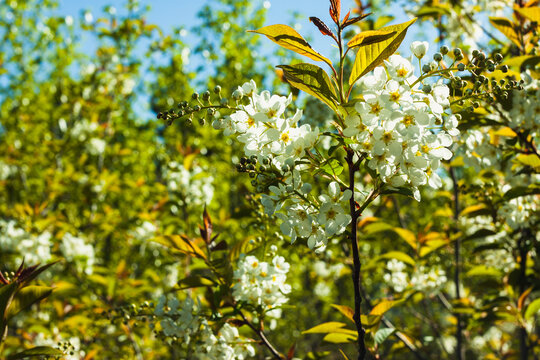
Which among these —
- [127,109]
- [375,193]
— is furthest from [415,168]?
[127,109]

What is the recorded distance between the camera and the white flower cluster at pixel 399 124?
1.13 meters

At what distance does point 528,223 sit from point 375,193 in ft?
5.80

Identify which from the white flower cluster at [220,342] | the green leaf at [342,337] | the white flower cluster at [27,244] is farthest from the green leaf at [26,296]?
Answer: the white flower cluster at [27,244]

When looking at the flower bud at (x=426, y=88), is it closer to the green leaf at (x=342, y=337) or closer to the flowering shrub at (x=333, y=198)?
the flowering shrub at (x=333, y=198)

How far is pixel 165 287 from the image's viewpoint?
5617mm

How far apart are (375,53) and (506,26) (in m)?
1.76

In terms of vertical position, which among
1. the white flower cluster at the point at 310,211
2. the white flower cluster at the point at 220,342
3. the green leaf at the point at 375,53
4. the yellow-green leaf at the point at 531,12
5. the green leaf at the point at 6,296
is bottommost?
the white flower cluster at the point at 220,342

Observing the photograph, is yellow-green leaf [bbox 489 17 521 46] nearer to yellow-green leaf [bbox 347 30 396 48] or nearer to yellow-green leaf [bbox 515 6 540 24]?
yellow-green leaf [bbox 515 6 540 24]

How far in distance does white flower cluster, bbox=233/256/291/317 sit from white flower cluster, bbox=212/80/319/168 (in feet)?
2.57

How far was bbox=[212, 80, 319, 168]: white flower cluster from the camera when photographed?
4.05 feet

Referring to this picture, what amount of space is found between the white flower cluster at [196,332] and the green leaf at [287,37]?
1.28 m

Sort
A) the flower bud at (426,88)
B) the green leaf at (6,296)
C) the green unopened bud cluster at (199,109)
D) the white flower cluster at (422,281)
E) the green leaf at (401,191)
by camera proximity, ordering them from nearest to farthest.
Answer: the flower bud at (426,88) < the green leaf at (401,191) < the green unopened bud cluster at (199,109) < the green leaf at (6,296) < the white flower cluster at (422,281)

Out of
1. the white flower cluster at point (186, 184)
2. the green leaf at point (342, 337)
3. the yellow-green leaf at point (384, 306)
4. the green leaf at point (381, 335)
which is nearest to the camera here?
the green leaf at point (342, 337)

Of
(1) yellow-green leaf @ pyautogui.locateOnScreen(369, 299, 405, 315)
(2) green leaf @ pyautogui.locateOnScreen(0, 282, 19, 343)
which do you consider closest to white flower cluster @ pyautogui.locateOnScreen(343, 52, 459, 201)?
(1) yellow-green leaf @ pyautogui.locateOnScreen(369, 299, 405, 315)
